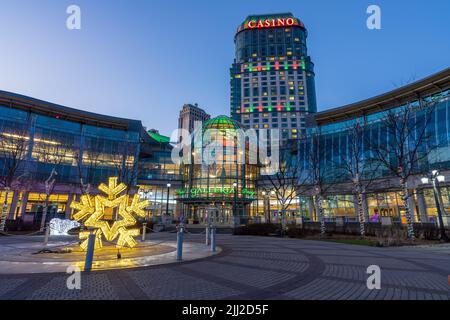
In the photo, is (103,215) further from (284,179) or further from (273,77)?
(273,77)

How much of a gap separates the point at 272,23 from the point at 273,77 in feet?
140

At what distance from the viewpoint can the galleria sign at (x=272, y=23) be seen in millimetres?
149500

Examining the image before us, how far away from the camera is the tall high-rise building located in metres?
128

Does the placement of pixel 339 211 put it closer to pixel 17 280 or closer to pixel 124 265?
pixel 124 265

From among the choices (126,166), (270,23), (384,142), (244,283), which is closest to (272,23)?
(270,23)

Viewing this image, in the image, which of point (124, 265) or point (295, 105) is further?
point (295, 105)

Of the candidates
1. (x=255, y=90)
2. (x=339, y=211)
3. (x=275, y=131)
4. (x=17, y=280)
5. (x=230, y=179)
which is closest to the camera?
(x=17, y=280)

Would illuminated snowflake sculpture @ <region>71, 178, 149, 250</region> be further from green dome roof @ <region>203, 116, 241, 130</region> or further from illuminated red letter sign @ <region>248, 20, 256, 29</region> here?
illuminated red letter sign @ <region>248, 20, 256, 29</region>

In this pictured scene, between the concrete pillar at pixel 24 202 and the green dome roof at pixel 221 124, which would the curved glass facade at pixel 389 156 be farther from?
the concrete pillar at pixel 24 202

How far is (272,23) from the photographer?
15188 cm

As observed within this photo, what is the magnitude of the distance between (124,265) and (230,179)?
131ft

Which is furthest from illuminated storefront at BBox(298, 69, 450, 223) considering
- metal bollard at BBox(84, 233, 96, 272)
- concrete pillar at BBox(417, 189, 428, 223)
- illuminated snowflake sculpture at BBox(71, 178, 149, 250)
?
metal bollard at BBox(84, 233, 96, 272)
